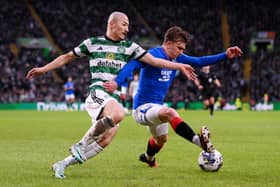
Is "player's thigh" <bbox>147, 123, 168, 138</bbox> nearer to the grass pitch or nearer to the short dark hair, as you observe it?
the grass pitch

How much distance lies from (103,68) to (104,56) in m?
0.16

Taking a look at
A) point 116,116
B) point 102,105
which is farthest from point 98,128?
point 102,105

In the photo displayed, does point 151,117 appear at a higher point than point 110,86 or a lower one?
lower

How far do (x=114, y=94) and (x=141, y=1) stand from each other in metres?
49.3

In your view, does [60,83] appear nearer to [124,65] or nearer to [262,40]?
[262,40]

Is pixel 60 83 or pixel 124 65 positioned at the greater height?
pixel 124 65

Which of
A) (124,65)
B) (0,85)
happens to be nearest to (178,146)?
(124,65)

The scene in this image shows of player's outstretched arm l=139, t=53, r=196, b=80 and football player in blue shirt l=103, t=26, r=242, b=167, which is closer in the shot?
player's outstretched arm l=139, t=53, r=196, b=80

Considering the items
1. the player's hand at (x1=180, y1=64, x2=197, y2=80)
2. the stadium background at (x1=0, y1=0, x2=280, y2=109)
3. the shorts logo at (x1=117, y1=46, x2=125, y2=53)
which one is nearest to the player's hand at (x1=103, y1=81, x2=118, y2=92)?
the shorts logo at (x1=117, y1=46, x2=125, y2=53)

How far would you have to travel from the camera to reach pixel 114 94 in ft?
28.0

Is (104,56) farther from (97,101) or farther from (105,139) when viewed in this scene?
(105,139)

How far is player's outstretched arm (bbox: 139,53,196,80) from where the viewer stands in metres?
8.55

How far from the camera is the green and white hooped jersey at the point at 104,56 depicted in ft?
28.1

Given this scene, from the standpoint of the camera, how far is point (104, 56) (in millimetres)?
8578
